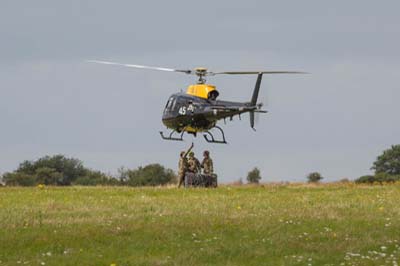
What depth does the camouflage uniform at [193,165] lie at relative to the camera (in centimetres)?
5031

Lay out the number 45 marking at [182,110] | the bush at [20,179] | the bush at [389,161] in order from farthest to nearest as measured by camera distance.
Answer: the bush at [389,161] < the bush at [20,179] < the number 45 marking at [182,110]

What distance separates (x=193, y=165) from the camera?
50344 millimetres

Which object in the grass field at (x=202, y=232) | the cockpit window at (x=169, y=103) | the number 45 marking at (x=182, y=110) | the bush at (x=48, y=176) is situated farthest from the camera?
the bush at (x=48, y=176)

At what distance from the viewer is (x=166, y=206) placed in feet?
112

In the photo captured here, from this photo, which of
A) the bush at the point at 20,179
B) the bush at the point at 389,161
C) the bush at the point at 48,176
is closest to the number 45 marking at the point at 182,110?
the bush at the point at 20,179

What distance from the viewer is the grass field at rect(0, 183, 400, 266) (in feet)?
83.8

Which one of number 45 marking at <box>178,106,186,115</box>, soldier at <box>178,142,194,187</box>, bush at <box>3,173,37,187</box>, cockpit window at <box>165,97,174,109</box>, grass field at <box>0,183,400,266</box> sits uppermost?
cockpit window at <box>165,97,174,109</box>

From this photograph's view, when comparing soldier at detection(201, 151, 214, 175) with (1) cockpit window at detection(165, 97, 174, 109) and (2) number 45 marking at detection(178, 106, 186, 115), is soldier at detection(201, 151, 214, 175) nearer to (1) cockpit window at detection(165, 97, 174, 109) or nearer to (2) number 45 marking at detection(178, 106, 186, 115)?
(2) number 45 marking at detection(178, 106, 186, 115)

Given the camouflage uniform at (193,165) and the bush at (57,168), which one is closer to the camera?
the camouflage uniform at (193,165)

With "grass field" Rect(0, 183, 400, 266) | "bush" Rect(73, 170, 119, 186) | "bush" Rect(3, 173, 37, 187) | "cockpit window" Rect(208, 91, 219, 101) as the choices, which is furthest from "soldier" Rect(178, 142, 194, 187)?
"bush" Rect(3, 173, 37, 187)

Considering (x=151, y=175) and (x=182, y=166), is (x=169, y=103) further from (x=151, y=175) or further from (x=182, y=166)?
(x=151, y=175)

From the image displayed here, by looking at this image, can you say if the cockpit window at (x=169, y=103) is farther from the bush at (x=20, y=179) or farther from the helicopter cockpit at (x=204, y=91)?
the bush at (x=20, y=179)

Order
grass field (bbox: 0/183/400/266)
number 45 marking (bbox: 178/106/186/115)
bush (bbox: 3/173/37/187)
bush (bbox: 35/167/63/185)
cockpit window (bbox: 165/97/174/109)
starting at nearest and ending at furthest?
grass field (bbox: 0/183/400/266) < number 45 marking (bbox: 178/106/186/115) < cockpit window (bbox: 165/97/174/109) < bush (bbox: 3/173/37/187) < bush (bbox: 35/167/63/185)

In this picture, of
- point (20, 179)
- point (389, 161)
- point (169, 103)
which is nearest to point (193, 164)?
point (169, 103)
